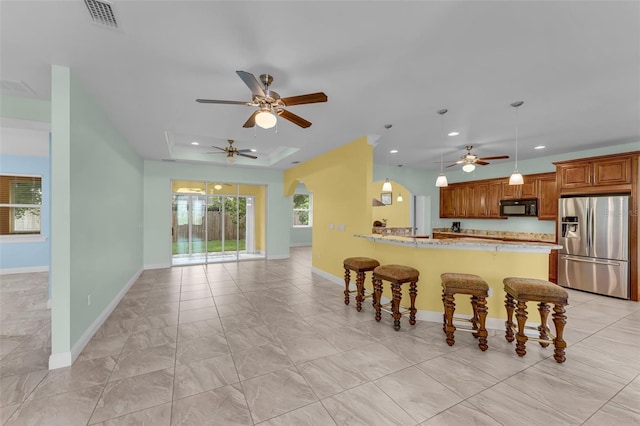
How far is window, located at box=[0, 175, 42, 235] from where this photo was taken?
5.77 meters

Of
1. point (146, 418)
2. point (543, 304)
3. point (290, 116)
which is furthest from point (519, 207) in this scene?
point (146, 418)

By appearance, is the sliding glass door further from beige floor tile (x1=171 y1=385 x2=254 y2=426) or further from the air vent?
beige floor tile (x1=171 y1=385 x2=254 y2=426)

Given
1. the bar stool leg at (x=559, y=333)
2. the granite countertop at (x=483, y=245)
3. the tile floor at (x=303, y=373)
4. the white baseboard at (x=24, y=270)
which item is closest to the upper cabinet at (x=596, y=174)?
the tile floor at (x=303, y=373)

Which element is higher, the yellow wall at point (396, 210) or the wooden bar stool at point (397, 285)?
the yellow wall at point (396, 210)

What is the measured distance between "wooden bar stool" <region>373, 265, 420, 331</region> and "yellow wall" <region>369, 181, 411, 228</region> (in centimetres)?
518

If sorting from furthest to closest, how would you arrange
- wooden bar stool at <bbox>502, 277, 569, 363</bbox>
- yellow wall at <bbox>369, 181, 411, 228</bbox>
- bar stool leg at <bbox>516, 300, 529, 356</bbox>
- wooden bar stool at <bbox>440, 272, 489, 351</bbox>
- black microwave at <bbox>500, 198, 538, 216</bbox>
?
1. yellow wall at <bbox>369, 181, 411, 228</bbox>
2. black microwave at <bbox>500, 198, 538, 216</bbox>
3. wooden bar stool at <bbox>440, 272, 489, 351</bbox>
4. bar stool leg at <bbox>516, 300, 529, 356</bbox>
5. wooden bar stool at <bbox>502, 277, 569, 363</bbox>

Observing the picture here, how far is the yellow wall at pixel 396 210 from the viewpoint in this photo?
855 cm

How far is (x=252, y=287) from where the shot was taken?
501cm

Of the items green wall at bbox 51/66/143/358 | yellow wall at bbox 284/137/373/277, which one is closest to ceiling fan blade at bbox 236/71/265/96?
green wall at bbox 51/66/143/358

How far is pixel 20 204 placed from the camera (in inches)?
231

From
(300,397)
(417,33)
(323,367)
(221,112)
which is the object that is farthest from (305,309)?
(417,33)

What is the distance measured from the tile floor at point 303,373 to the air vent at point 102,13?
289 cm

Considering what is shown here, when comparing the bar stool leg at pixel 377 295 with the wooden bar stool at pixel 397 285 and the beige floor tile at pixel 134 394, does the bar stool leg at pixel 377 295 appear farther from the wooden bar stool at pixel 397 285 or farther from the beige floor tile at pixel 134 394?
the beige floor tile at pixel 134 394

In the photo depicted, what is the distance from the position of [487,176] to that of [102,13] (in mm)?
8194
